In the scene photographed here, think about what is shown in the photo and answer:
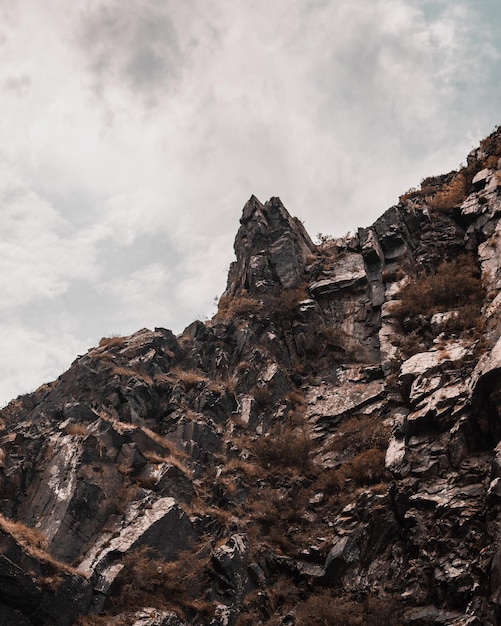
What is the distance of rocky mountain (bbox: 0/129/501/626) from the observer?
770 inches

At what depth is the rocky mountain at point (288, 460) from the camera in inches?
770

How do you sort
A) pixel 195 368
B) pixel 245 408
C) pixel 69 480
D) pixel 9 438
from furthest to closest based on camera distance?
pixel 195 368
pixel 245 408
pixel 9 438
pixel 69 480

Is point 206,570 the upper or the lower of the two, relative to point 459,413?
lower

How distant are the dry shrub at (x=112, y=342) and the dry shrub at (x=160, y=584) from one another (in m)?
19.5

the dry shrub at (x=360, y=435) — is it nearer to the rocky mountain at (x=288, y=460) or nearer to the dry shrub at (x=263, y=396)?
the rocky mountain at (x=288, y=460)

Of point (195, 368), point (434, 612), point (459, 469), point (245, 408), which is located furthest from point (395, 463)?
point (195, 368)

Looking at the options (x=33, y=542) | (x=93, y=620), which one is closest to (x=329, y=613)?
(x=93, y=620)

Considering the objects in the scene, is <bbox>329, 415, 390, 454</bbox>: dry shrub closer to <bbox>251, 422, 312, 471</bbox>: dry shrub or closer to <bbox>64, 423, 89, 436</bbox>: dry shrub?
<bbox>251, 422, 312, 471</bbox>: dry shrub

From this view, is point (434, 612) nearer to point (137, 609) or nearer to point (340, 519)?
point (340, 519)

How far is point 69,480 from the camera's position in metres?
23.5

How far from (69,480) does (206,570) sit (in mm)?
7374

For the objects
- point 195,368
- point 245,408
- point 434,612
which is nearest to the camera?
point 434,612

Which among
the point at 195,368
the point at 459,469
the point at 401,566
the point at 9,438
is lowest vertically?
the point at 401,566

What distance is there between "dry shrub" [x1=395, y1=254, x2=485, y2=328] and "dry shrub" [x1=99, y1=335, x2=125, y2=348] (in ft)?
67.4
